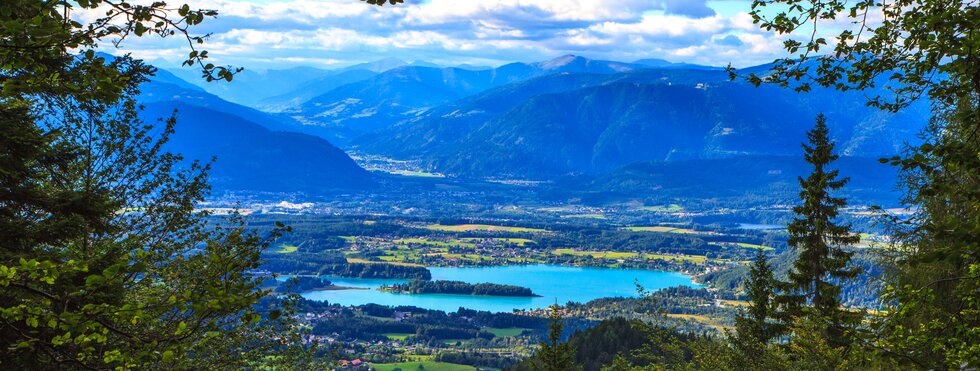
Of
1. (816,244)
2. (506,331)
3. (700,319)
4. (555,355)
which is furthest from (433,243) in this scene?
(555,355)

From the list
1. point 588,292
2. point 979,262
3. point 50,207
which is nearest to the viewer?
point 979,262

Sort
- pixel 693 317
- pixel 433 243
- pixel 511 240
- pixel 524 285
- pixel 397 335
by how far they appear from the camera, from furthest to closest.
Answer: pixel 511 240 → pixel 433 243 → pixel 524 285 → pixel 693 317 → pixel 397 335

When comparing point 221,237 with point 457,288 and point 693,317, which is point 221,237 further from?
point 457,288

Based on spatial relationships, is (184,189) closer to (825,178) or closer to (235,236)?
(235,236)

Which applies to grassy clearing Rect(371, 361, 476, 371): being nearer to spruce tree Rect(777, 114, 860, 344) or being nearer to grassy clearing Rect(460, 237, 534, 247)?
spruce tree Rect(777, 114, 860, 344)

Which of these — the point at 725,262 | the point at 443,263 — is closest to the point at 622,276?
the point at 725,262

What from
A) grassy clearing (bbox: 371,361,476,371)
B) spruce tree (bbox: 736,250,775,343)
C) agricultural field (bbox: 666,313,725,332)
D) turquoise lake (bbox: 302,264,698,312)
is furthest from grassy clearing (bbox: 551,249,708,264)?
spruce tree (bbox: 736,250,775,343)
